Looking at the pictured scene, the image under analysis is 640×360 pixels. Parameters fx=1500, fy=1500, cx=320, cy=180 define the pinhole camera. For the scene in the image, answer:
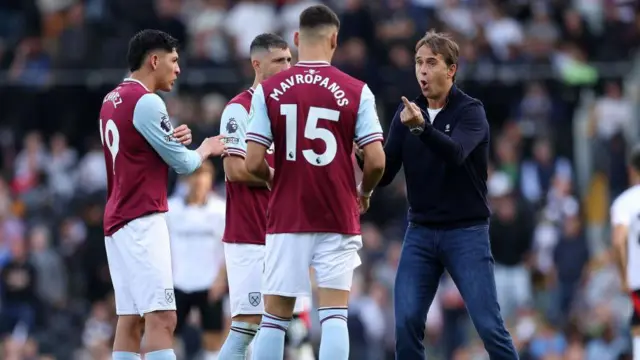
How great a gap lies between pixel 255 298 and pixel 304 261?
146cm

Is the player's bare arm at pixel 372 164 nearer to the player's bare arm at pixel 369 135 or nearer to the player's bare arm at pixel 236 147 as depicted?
the player's bare arm at pixel 369 135

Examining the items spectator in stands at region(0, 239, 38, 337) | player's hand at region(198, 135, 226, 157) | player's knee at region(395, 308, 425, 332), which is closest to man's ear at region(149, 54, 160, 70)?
player's hand at region(198, 135, 226, 157)

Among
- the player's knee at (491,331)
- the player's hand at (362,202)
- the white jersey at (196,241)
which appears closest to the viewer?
the player's knee at (491,331)

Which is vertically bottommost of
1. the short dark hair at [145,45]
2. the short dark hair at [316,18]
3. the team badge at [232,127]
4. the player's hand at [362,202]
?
the player's hand at [362,202]

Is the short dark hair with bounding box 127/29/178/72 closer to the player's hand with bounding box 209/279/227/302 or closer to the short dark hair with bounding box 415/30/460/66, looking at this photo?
the short dark hair with bounding box 415/30/460/66

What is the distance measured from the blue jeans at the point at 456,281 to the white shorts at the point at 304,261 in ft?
2.24

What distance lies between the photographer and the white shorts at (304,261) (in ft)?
35.5

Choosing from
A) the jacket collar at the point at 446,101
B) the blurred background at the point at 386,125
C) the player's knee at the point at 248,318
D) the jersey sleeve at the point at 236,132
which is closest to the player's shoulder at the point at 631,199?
the jacket collar at the point at 446,101

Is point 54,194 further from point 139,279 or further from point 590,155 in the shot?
point 139,279

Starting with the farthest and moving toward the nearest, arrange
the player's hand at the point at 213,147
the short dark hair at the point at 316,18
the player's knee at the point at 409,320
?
the player's hand at the point at 213,147
the player's knee at the point at 409,320
the short dark hair at the point at 316,18

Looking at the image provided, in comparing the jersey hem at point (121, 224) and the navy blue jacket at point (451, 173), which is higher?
the navy blue jacket at point (451, 173)

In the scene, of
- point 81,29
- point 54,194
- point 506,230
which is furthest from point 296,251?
point 81,29

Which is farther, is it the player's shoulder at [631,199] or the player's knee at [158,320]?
the player's shoulder at [631,199]

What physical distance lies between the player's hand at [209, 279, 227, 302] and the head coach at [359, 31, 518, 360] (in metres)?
4.72
